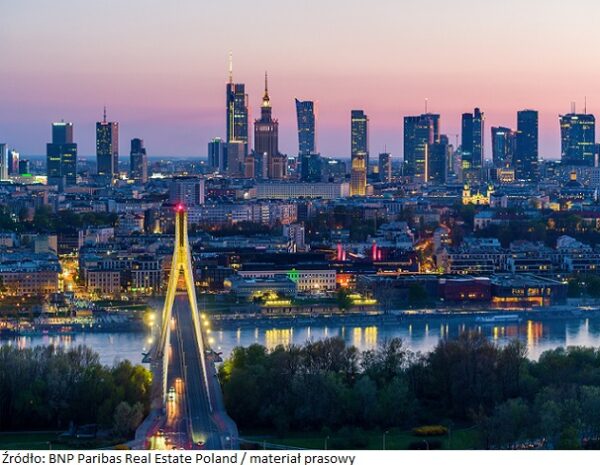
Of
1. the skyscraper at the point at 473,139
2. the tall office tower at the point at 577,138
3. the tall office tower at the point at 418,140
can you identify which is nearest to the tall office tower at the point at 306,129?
the tall office tower at the point at 418,140

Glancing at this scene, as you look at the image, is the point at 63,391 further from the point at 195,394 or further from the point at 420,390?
the point at 420,390

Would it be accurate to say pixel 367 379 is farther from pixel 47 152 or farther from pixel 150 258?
pixel 47 152

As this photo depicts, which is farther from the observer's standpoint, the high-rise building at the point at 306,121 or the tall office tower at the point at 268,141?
the high-rise building at the point at 306,121

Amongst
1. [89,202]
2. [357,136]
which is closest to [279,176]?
[357,136]

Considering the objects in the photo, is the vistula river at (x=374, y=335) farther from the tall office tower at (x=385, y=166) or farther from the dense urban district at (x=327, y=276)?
the tall office tower at (x=385, y=166)

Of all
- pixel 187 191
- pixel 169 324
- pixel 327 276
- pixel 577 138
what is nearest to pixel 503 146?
pixel 577 138

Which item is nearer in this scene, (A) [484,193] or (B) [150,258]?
(B) [150,258]

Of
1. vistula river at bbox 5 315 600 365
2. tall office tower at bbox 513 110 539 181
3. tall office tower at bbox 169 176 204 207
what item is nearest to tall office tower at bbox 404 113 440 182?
tall office tower at bbox 513 110 539 181
